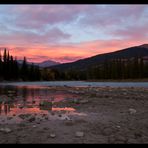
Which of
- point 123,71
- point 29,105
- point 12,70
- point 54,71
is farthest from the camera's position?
point 54,71

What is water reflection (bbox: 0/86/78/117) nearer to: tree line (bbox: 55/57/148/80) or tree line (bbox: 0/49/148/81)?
tree line (bbox: 0/49/148/81)

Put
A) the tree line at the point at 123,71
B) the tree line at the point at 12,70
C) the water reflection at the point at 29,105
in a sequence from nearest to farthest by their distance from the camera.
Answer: the water reflection at the point at 29,105
the tree line at the point at 12,70
the tree line at the point at 123,71

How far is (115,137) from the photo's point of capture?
737 cm

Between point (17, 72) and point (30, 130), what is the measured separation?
107 meters

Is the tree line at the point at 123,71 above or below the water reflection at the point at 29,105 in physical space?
above

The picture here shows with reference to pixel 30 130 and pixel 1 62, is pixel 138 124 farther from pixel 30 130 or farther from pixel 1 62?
pixel 1 62

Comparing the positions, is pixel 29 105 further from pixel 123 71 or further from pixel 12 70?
pixel 123 71

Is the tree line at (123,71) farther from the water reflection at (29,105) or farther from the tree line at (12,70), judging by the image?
the water reflection at (29,105)

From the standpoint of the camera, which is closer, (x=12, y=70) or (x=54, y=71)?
(x=12, y=70)

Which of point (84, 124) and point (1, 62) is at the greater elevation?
point (1, 62)

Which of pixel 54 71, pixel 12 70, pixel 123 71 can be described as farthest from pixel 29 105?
pixel 54 71

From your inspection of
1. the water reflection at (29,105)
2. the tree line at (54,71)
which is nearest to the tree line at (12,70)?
the tree line at (54,71)
